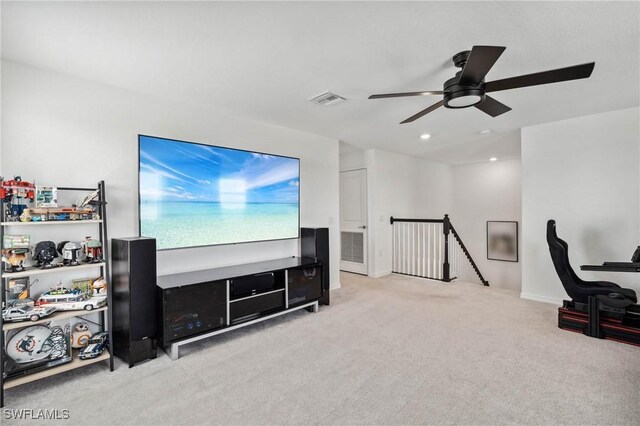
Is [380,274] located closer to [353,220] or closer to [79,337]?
[353,220]

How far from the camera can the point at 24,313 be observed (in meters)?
2.03

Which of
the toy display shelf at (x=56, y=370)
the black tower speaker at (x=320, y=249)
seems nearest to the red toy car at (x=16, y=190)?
the toy display shelf at (x=56, y=370)

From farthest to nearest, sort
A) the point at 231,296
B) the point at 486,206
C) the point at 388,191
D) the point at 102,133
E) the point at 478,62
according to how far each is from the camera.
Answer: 1. the point at 486,206
2. the point at 388,191
3. the point at 231,296
4. the point at 102,133
5. the point at 478,62

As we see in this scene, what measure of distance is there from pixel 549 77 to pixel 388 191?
397cm

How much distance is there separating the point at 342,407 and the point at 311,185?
300cm

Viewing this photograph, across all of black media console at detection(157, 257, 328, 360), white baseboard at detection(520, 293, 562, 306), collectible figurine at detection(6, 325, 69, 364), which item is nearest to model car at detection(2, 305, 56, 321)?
collectible figurine at detection(6, 325, 69, 364)

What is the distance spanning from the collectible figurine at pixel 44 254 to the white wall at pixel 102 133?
483 mm

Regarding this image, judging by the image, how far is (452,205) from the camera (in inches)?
303

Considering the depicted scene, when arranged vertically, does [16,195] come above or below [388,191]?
below

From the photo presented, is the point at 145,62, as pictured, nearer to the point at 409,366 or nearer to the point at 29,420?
the point at 29,420

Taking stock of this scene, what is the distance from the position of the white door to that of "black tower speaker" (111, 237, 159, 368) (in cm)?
386

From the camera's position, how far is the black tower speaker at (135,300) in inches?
93.3

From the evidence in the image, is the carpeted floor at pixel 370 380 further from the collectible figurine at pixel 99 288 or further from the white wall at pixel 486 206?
the white wall at pixel 486 206

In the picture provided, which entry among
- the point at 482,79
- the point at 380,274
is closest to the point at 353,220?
the point at 380,274
